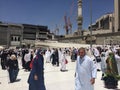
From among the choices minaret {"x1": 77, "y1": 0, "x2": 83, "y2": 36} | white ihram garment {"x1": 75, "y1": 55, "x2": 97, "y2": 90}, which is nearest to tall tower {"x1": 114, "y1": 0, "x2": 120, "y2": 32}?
minaret {"x1": 77, "y1": 0, "x2": 83, "y2": 36}

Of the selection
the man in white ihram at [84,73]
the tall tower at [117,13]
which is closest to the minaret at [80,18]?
the tall tower at [117,13]

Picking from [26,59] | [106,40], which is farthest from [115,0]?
[26,59]

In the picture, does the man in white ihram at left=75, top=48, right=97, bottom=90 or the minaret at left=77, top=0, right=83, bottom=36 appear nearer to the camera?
the man in white ihram at left=75, top=48, right=97, bottom=90

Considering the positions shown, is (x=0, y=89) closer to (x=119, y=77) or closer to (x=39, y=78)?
(x=39, y=78)

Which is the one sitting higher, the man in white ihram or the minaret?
the minaret

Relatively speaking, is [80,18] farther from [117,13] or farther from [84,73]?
[84,73]

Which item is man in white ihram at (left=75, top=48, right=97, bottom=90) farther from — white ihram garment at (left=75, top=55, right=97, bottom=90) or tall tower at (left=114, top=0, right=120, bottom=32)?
tall tower at (left=114, top=0, right=120, bottom=32)

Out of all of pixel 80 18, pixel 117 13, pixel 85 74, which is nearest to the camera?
pixel 85 74

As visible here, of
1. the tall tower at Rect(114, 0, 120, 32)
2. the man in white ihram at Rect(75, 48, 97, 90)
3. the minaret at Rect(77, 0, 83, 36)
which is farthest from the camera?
the minaret at Rect(77, 0, 83, 36)

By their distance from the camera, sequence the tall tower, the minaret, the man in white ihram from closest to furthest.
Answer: the man in white ihram, the tall tower, the minaret

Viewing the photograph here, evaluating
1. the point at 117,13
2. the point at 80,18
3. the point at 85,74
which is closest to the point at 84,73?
the point at 85,74

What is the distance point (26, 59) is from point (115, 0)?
54968 millimetres

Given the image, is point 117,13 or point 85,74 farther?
point 117,13

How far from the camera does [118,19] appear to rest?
64.0m
